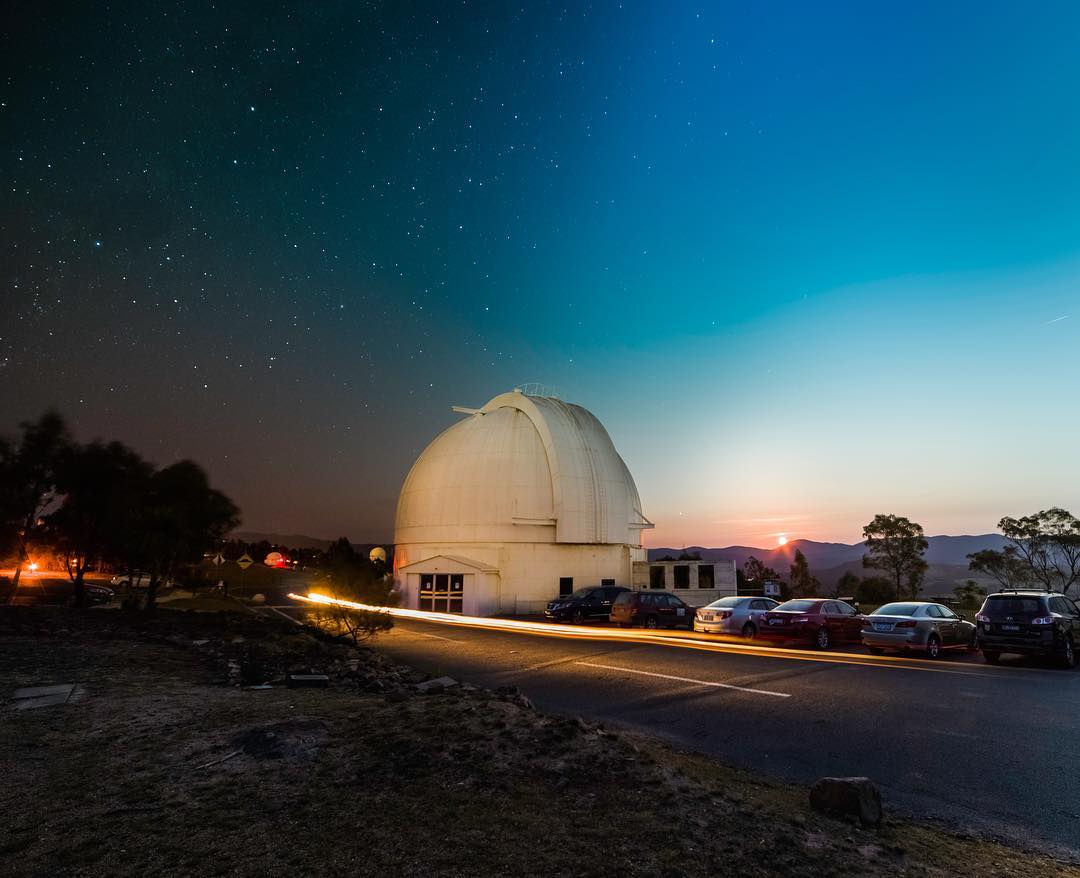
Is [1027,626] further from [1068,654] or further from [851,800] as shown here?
[851,800]

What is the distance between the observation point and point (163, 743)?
231 inches

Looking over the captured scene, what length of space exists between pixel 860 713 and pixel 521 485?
96.8 ft

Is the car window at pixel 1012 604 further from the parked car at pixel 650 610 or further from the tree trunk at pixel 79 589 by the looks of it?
the tree trunk at pixel 79 589

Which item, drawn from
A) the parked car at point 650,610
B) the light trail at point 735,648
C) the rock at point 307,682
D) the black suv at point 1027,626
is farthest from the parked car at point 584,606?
the rock at point 307,682

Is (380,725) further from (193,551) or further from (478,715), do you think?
(193,551)

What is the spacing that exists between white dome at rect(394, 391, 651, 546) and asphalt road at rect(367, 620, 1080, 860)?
68.4ft

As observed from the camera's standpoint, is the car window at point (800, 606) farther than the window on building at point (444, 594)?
No

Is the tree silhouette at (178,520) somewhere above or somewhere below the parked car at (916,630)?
above

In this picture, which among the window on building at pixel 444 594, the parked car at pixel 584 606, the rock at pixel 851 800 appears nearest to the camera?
the rock at pixel 851 800

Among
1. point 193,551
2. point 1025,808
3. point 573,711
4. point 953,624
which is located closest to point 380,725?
point 573,711

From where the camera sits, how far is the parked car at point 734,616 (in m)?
19.8

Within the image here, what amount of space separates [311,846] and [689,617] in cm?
2506

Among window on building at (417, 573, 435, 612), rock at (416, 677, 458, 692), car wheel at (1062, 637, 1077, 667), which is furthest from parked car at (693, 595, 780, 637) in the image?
window on building at (417, 573, 435, 612)

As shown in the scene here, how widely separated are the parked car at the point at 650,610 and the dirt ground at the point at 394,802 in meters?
18.5
